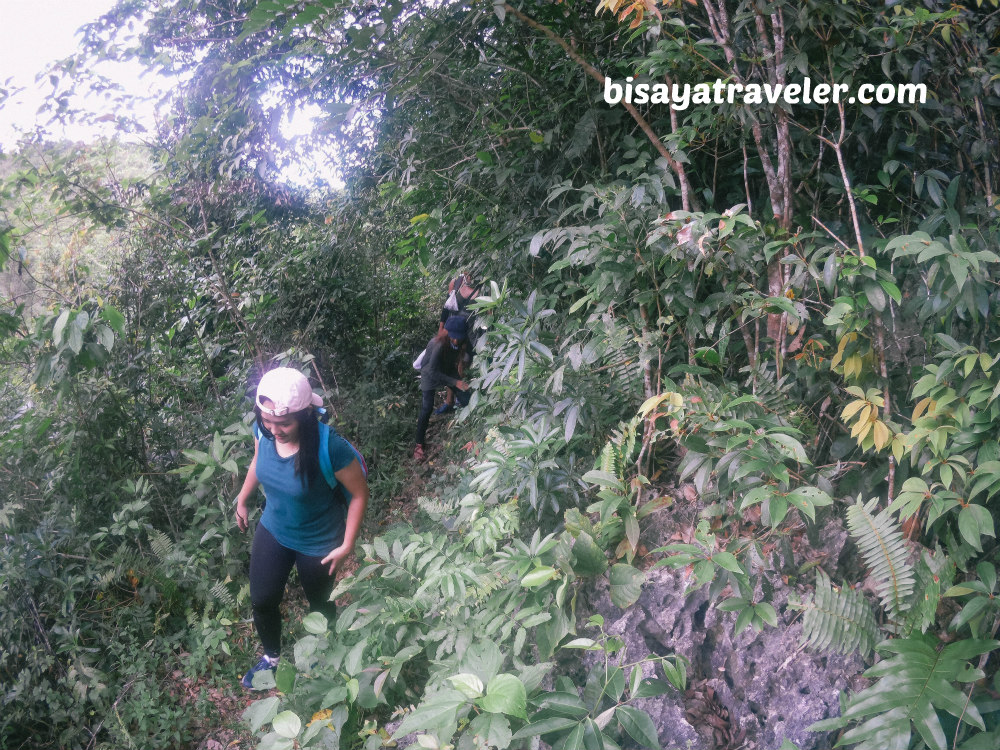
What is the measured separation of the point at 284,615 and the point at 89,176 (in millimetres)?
3436

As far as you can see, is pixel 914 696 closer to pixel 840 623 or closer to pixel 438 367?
pixel 840 623

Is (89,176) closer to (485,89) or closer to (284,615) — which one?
(485,89)

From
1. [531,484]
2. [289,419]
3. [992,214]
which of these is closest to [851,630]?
[531,484]

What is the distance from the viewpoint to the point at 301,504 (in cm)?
299

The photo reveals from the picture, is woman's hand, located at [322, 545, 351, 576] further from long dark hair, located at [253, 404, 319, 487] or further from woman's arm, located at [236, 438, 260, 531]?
woman's arm, located at [236, 438, 260, 531]

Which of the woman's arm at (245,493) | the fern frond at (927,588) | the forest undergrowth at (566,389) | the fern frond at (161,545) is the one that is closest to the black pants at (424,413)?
the forest undergrowth at (566,389)

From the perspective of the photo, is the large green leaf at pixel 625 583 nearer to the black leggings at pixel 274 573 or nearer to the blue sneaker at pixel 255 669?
the black leggings at pixel 274 573

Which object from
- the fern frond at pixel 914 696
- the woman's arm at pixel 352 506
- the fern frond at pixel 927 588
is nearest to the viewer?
the fern frond at pixel 914 696

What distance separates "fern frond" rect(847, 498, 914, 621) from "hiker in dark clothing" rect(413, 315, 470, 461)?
3.97 meters

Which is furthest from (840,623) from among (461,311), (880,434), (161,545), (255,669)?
(461,311)

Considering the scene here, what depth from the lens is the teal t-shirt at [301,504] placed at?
9.68 feet

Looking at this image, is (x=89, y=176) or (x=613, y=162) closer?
(x=613, y=162)

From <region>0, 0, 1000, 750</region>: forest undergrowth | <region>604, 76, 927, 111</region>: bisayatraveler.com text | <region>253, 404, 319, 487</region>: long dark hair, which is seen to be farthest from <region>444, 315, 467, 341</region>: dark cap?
<region>604, 76, 927, 111</region>: bisayatraveler.com text

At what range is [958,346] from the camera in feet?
6.89
